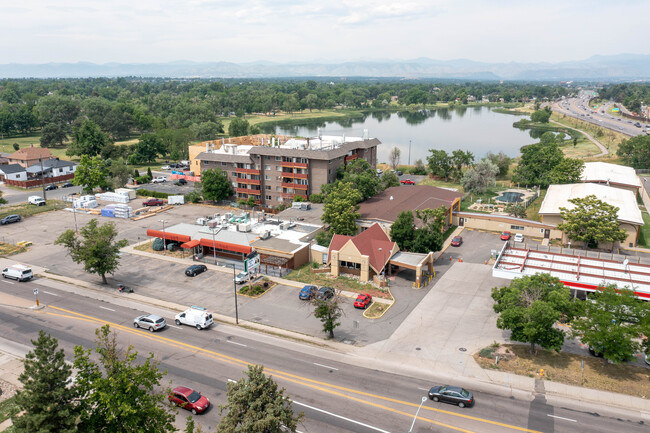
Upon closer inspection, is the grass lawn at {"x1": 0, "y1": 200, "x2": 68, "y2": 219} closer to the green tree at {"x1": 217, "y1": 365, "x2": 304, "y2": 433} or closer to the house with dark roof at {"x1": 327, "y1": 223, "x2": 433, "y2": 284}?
the house with dark roof at {"x1": 327, "y1": 223, "x2": 433, "y2": 284}

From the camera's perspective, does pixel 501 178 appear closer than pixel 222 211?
No

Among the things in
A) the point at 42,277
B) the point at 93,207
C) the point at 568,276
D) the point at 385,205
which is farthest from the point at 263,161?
the point at 568,276

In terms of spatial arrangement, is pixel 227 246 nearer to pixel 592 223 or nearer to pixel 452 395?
pixel 452 395

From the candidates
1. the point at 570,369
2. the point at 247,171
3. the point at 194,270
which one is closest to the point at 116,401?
the point at 570,369

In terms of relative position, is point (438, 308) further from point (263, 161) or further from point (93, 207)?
point (93, 207)

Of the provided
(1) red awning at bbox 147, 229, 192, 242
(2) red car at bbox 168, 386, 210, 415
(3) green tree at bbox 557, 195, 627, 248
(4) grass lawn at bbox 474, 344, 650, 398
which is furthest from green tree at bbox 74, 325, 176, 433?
(3) green tree at bbox 557, 195, 627, 248

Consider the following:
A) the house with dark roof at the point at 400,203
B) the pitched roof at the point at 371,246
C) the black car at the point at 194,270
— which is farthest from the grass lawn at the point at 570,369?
the black car at the point at 194,270
